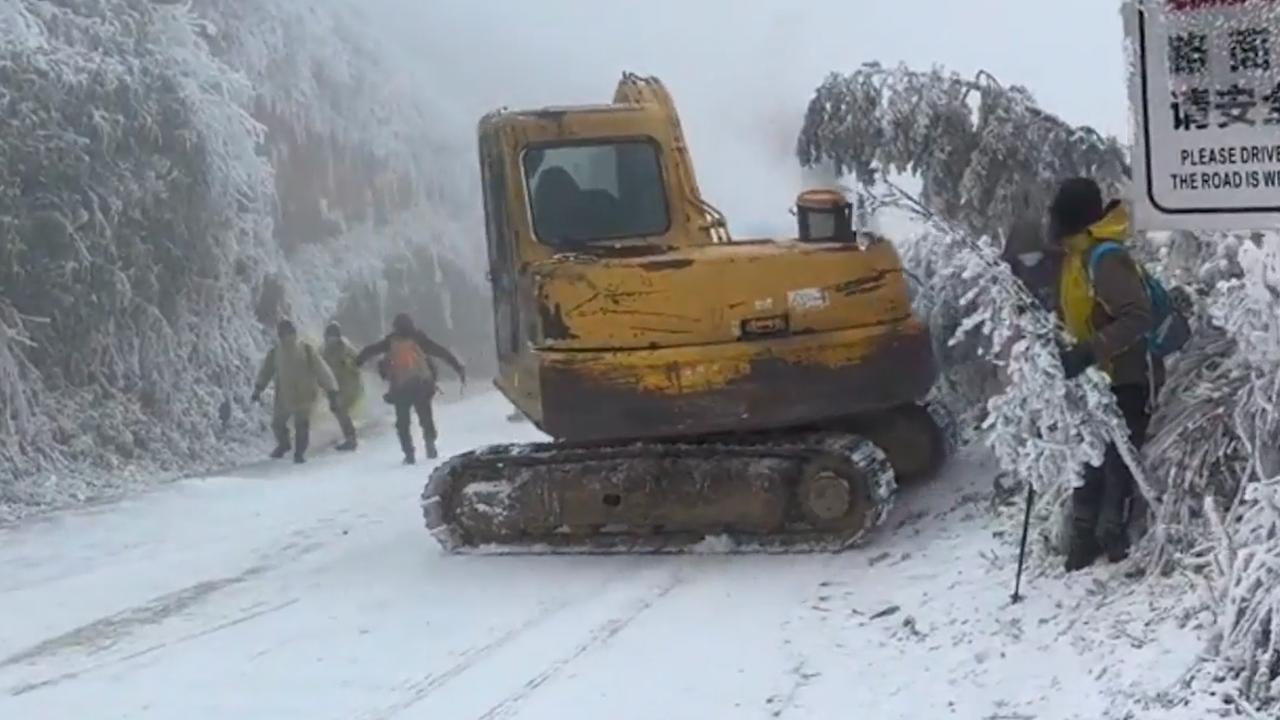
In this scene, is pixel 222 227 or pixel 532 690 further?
pixel 222 227

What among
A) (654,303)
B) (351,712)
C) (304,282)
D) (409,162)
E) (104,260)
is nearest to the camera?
(351,712)

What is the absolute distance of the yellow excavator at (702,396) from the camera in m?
8.75

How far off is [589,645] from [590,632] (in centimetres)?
23

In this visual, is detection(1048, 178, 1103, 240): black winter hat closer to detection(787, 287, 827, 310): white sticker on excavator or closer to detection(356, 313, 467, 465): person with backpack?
detection(787, 287, 827, 310): white sticker on excavator

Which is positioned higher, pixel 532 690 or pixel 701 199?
pixel 701 199

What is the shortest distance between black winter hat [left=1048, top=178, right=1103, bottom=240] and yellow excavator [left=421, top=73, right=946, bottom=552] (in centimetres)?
199

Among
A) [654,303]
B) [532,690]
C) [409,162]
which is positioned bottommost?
[532,690]

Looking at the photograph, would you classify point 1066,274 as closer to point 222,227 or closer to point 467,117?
point 222,227

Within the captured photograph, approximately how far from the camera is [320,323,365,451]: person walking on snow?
682 inches

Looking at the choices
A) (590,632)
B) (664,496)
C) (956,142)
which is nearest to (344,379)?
(956,142)

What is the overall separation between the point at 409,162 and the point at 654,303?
18843mm

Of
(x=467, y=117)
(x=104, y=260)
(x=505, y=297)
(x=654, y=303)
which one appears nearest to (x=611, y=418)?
(x=654, y=303)

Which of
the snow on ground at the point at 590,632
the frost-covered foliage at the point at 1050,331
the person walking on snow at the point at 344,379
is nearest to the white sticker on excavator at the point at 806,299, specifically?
the frost-covered foliage at the point at 1050,331

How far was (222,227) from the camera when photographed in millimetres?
17531
